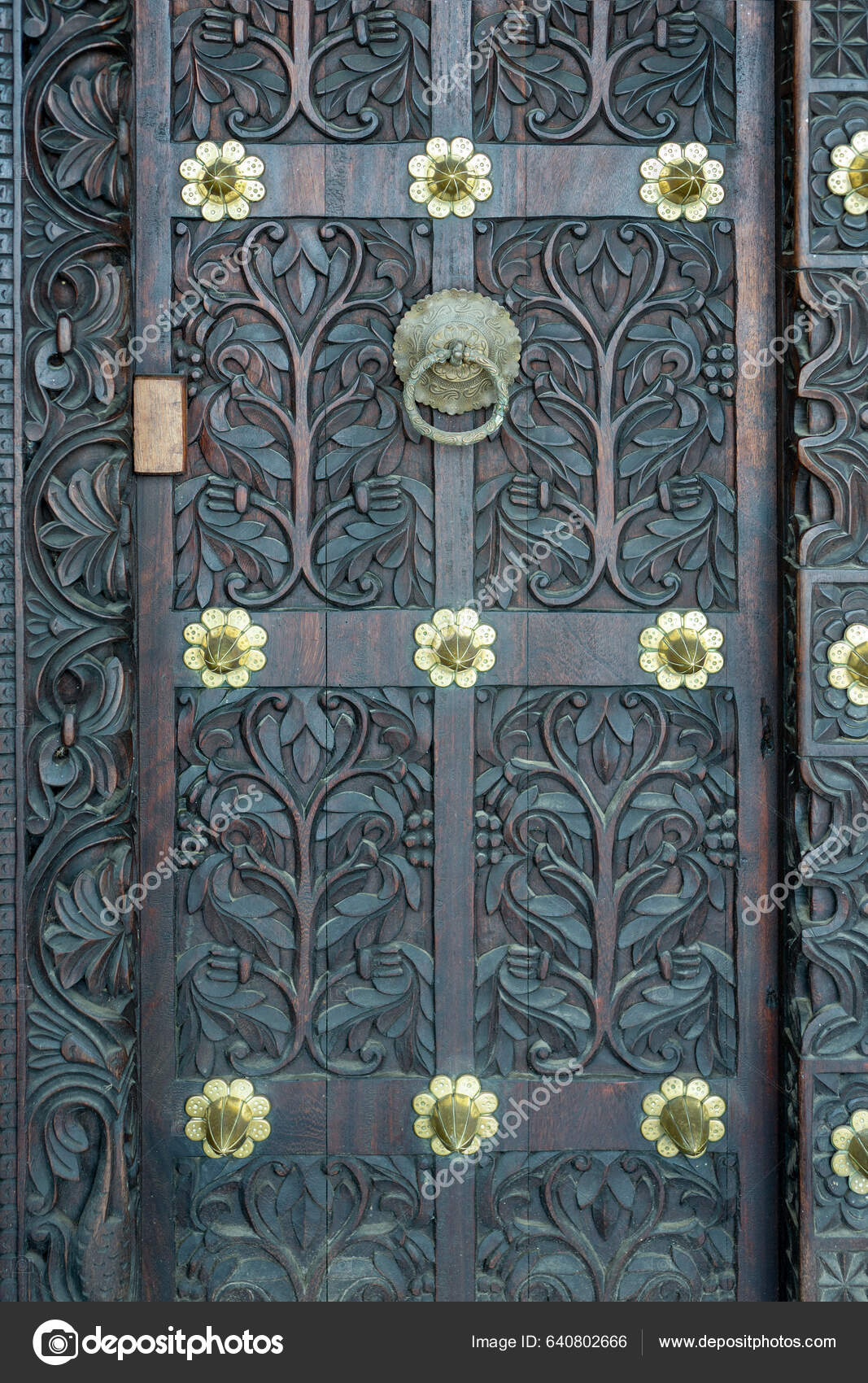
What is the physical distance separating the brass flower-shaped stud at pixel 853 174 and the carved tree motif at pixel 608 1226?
120cm

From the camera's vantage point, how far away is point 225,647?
134cm

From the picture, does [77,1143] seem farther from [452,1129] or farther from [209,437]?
[209,437]

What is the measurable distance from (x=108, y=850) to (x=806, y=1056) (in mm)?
895

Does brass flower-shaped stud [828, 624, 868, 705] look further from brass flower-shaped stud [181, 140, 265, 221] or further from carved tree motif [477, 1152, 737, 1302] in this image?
brass flower-shaped stud [181, 140, 265, 221]

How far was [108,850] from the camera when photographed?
131 cm

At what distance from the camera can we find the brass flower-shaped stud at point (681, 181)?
4.35ft

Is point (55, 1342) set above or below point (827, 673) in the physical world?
below

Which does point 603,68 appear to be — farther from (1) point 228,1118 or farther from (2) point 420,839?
(1) point 228,1118

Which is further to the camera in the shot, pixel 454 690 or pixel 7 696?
pixel 454 690

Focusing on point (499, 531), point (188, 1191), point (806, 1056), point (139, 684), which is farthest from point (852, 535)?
point (188, 1191)

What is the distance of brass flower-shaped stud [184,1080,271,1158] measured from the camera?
1345 millimetres

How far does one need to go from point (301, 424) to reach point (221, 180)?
1.03 ft

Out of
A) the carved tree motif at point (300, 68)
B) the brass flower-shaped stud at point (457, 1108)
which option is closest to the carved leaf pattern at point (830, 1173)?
the brass flower-shaped stud at point (457, 1108)

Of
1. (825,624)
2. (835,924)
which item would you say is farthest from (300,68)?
(835,924)
